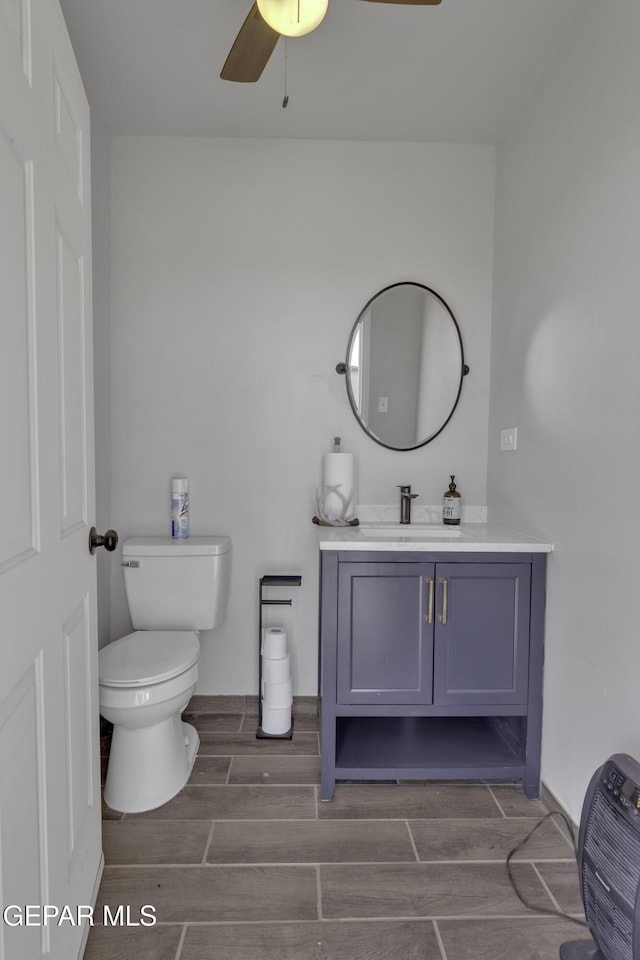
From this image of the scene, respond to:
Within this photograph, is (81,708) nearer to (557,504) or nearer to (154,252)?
(557,504)

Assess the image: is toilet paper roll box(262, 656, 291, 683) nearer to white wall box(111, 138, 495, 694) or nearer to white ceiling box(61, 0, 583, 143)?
white wall box(111, 138, 495, 694)

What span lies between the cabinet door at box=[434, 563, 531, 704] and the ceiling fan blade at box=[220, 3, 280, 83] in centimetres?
157

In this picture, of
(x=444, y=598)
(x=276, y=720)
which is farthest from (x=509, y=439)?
(x=276, y=720)

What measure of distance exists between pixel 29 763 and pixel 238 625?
141cm

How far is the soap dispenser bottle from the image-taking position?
2.14 meters

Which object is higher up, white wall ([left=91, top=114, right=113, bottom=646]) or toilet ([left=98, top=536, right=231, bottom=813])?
white wall ([left=91, top=114, right=113, bottom=646])

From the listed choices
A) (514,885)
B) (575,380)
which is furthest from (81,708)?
(575,380)

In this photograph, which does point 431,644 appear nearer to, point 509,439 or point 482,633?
point 482,633

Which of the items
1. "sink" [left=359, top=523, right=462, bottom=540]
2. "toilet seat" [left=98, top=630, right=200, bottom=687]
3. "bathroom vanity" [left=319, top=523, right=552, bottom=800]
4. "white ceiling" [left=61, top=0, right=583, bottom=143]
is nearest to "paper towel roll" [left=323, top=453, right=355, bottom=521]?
"sink" [left=359, top=523, right=462, bottom=540]

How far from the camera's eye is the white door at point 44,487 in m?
0.76

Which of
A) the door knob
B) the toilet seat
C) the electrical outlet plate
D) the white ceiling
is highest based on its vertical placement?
the white ceiling

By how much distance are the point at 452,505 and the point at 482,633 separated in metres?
0.61

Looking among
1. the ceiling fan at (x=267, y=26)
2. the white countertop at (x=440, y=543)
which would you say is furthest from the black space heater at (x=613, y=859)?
the ceiling fan at (x=267, y=26)

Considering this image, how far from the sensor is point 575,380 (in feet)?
4.99
